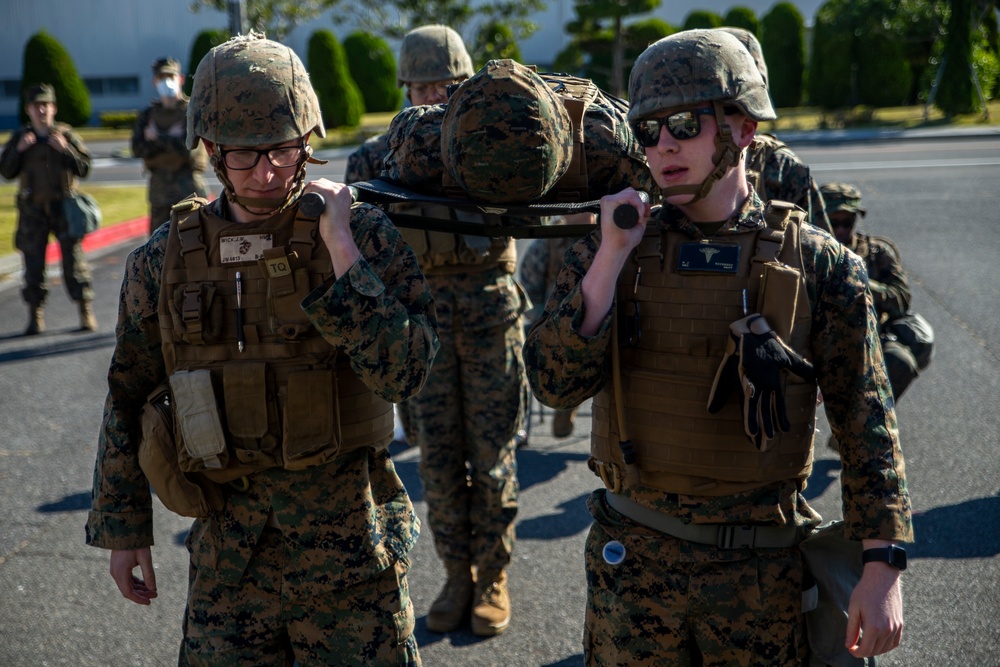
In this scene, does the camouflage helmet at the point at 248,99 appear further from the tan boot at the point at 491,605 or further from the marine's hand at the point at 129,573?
the tan boot at the point at 491,605

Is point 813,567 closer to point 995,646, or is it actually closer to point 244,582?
point 244,582

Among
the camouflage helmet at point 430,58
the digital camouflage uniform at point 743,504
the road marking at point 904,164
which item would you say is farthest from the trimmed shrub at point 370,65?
the digital camouflage uniform at point 743,504

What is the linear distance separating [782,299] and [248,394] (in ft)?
4.47

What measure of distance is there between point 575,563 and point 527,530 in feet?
1.42

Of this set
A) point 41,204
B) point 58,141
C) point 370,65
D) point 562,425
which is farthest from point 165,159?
point 370,65

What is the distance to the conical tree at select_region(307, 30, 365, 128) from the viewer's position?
94.4 ft

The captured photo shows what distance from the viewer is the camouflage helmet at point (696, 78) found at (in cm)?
238

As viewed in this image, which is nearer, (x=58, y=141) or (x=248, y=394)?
(x=248, y=394)

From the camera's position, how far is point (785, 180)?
4.25m

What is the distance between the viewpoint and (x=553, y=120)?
105 inches

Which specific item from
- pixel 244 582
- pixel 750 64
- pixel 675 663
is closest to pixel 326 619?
pixel 244 582

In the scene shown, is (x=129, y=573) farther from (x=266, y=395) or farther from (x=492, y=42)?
(x=492, y=42)

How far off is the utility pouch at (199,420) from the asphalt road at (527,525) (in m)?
1.73

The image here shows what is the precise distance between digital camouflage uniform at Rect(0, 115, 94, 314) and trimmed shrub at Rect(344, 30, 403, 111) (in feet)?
79.8
